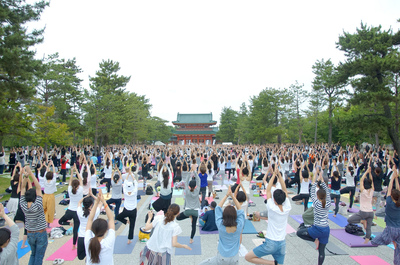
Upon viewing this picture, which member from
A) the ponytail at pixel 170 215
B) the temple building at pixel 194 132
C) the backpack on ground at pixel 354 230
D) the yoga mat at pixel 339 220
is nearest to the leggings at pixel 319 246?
the backpack on ground at pixel 354 230

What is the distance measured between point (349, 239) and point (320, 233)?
2265 mm

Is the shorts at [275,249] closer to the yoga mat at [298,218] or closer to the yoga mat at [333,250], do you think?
the yoga mat at [333,250]

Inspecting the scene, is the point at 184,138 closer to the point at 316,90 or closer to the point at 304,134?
the point at 304,134

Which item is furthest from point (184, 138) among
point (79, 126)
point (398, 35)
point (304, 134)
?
point (398, 35)

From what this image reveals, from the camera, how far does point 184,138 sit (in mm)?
50219

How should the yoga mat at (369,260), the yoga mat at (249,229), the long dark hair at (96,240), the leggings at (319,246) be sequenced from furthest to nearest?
the yoga mat at (249,229), the yoga mat at (369,260), the leggings at (319,246), the long dark hair at (96,240)

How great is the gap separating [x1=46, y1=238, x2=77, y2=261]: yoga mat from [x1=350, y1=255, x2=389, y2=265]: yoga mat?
5.72 m

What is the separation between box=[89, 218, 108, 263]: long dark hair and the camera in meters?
2.38

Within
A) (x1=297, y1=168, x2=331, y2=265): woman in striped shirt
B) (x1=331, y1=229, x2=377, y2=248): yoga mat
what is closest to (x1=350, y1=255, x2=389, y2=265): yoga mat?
(x1=331, y1=229, x2=377, y2=248): yoga mat

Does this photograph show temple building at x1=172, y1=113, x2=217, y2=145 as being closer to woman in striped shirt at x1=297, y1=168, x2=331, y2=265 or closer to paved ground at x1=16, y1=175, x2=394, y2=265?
paved ground at x1=16, y1=175, x2=394, y2=265

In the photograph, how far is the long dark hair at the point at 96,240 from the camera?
2.38 m

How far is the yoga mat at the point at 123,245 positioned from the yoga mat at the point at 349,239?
490 cm

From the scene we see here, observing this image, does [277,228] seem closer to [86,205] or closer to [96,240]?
[96,240]

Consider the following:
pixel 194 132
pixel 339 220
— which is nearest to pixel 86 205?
pixel 339 220
